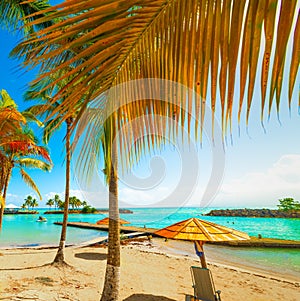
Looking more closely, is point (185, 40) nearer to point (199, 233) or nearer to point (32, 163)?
point (199, 233)

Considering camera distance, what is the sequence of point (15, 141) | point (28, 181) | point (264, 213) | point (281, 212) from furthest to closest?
1. point (264, 213)
2. point (281, 212)
3. point (28, 181)
4. point (15, 141)

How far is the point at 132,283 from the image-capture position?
7023 millimetres

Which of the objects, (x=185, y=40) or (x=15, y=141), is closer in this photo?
(x=185, y=40)

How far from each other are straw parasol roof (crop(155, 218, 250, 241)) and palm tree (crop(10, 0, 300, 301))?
4.51m

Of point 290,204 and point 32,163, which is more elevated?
point 32,163

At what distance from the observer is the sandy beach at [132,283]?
5.54 m

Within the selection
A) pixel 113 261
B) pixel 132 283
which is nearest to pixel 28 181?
pixel 132 283

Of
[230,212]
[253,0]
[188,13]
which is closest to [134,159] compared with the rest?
[188,13]

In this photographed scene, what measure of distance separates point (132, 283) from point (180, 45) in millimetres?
7665

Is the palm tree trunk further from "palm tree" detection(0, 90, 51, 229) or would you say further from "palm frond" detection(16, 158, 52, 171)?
"palm frond" detection(16, 158, 52, 171)

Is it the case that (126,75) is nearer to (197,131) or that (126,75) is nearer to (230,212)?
(197,131)

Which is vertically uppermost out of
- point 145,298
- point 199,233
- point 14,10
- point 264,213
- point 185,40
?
point 14,10

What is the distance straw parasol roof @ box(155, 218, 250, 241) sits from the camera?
15.9ft

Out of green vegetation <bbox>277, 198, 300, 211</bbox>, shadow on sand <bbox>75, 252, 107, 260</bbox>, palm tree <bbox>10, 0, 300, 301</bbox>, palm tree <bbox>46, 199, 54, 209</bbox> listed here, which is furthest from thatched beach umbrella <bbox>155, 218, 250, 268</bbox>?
palm tree <bbox>46, 199, 54, 209</bbox>
